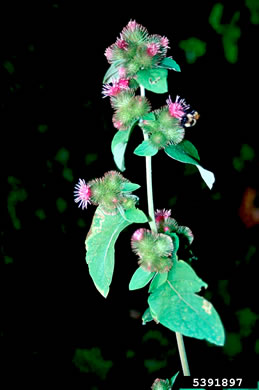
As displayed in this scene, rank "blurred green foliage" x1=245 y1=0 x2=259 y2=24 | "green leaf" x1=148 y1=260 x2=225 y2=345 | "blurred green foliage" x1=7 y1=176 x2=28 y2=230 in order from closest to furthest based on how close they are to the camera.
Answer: "green leaf" x1=148 y1=260 x2=225 y2=345, "blurred green foliage" x1=245 y1=0 x2=259 y2=24, "blurred green foliage" x1=7 y1=176 x2=28 y2=230

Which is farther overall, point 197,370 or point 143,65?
point 197,370

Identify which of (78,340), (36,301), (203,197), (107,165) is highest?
(107,165)

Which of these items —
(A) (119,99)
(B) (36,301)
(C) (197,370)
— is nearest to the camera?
(A) (119,99)

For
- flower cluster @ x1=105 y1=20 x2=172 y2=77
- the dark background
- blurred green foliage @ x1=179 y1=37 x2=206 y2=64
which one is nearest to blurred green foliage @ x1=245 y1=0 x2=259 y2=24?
the dark background

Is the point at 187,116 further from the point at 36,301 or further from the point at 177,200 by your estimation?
the point at 36,301

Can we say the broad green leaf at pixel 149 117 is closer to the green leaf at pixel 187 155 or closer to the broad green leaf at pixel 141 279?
the green leaf at pixel 187 155

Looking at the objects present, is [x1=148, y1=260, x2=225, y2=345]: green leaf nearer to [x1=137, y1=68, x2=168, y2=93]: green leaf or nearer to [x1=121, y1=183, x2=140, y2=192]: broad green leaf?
[x1=121, y1=183, x2=140, y2=192]: broad green leaf

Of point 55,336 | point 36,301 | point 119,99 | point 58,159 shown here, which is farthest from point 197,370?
point 119,99
